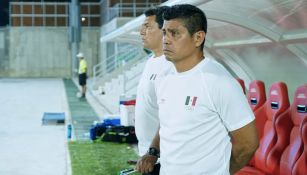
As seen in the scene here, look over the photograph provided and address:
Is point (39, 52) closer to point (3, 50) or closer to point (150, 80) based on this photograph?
point (3, 50)

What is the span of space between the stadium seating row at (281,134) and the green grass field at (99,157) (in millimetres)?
2984

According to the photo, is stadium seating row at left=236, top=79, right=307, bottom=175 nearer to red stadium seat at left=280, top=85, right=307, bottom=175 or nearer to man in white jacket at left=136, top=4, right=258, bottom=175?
red stadium seat at left=280, top=85, right=307, bottom=175

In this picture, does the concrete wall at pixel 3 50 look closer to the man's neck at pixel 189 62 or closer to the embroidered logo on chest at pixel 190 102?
the man's neck at pixel 189 62

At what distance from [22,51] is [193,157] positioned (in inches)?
1797

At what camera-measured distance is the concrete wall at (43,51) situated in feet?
154

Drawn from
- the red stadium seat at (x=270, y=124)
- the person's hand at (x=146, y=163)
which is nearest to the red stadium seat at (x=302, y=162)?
the red stadium seat at (x=270, y=124)

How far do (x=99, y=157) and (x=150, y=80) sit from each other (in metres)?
6.39

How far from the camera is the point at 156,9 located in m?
4.45

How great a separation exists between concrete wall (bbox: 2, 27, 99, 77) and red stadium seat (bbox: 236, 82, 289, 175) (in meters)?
40.5

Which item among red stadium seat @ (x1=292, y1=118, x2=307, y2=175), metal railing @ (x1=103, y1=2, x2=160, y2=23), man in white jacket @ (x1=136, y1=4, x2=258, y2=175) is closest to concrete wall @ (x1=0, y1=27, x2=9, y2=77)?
metal railing @ (x1=103, y1=2, x2=160, y2=23)

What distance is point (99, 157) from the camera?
10461 millimetres

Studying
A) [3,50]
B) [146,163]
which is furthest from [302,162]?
[3,50]

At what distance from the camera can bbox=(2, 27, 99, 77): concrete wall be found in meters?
46.9

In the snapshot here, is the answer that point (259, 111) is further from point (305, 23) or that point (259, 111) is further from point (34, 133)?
point (34, 133)
